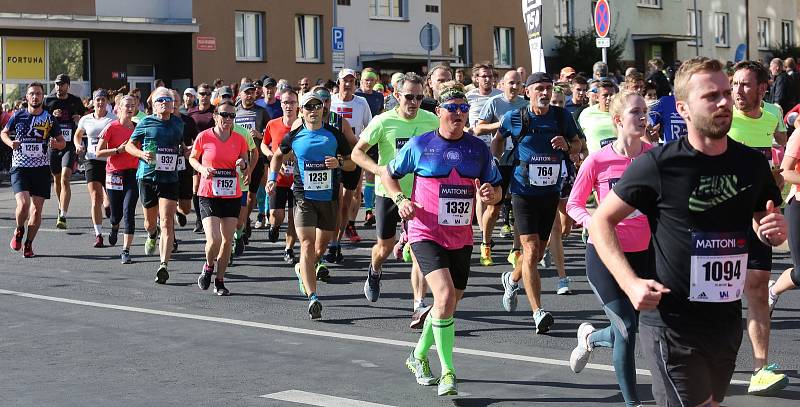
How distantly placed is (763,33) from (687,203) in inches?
2335

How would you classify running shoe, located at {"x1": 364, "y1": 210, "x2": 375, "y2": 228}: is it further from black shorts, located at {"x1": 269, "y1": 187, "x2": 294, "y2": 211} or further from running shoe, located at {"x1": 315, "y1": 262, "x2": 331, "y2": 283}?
running shoe, located at {"x1": 315, "y1": 262, "x2": 331, "y2": 283}

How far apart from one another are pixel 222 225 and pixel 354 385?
4306 mm

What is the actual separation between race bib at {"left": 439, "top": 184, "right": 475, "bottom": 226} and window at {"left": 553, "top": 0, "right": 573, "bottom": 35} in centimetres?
4258

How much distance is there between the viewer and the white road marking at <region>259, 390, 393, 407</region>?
7270mm

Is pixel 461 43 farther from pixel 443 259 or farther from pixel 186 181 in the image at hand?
pixel 443 259

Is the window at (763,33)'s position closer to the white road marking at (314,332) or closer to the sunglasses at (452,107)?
the white road marking at (314,332)

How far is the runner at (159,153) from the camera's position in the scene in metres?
13.5

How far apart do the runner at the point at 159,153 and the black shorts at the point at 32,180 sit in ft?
5.58

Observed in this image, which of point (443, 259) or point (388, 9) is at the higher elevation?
point (388, 9)

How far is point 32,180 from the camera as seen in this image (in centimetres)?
1534

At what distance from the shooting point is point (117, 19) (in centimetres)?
3916

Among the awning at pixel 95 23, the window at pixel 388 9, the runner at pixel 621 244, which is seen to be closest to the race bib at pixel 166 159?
the runner at pixel 621 244

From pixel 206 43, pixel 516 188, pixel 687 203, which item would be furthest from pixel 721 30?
pixel 687 203

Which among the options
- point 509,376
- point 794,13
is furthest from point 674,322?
point 794,13
